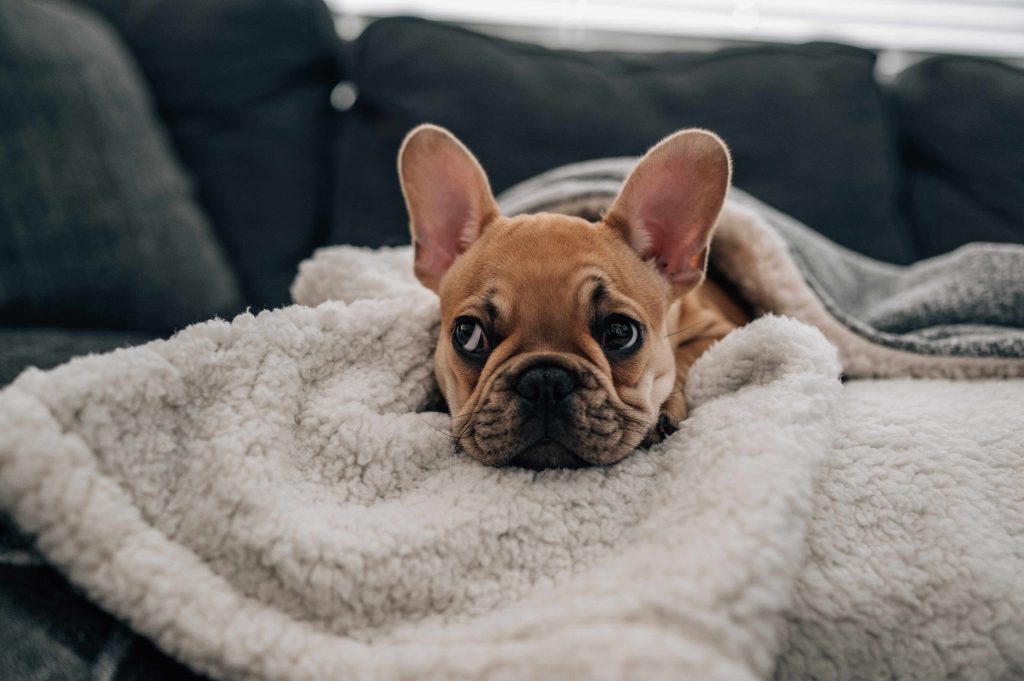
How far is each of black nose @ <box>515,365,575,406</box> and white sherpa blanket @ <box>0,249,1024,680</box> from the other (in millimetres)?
106

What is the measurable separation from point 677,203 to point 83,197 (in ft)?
3.70

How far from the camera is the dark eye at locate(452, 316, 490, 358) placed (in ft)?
3.00

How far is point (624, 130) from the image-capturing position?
65.2 inches

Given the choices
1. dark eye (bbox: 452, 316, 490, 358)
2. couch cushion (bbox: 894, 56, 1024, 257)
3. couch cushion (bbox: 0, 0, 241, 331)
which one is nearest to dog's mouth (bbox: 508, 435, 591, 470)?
dark eye (bbox: 452, 316, 490, 358)

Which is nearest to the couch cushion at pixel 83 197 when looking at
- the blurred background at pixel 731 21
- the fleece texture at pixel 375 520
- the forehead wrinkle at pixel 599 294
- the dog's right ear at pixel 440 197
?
the dog's right ear at pixel 440 197

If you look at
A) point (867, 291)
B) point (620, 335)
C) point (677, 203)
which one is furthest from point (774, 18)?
point (620, 335)

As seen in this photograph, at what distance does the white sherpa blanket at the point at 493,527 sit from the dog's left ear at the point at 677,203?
0.96ft

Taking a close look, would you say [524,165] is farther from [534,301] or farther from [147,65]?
[147,65]

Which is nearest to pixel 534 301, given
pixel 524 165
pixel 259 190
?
pixel 524 165

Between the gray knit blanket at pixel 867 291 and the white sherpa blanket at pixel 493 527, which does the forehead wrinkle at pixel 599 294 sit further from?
the gray knit blanket at pixel 867 291

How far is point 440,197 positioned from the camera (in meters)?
1.09

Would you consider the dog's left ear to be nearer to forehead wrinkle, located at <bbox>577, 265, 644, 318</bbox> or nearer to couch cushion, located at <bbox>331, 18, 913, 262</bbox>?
forehead wrinkle, located at <bbox>577, 265, 644, 318</bbox>

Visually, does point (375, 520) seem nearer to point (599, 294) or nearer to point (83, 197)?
point (599, 294)

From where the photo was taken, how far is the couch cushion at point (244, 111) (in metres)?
1.64
